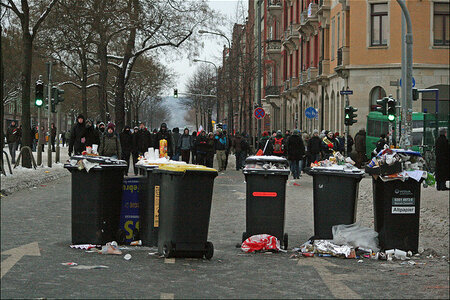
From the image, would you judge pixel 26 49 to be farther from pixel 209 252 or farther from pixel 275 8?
pixel 275 8

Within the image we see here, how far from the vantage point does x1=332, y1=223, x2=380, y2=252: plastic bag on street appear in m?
11.6

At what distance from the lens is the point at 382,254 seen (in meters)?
11.2

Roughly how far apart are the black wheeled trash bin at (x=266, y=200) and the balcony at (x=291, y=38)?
54.8m

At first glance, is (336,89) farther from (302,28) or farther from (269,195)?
(269,195)

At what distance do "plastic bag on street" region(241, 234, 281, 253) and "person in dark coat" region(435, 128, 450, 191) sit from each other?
1315 centimetres

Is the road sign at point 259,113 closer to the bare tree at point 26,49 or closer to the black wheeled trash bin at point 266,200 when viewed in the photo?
the bare tree at point 26,49

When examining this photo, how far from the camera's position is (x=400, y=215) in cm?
1146

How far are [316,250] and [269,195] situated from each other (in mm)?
940

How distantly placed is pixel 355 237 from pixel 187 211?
8.03 ft

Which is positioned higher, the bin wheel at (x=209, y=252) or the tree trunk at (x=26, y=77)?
the tree trunk at (x=26, y=77)

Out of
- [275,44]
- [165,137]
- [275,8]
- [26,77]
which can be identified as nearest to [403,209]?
[165,137]

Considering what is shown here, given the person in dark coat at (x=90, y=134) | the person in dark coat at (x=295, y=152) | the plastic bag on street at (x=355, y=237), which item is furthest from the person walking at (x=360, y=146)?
the plastic bag on street at (x=355, y=237)

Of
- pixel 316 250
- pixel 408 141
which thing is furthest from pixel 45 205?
pixel 408 141

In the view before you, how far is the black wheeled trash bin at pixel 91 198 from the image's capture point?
11227 mm
